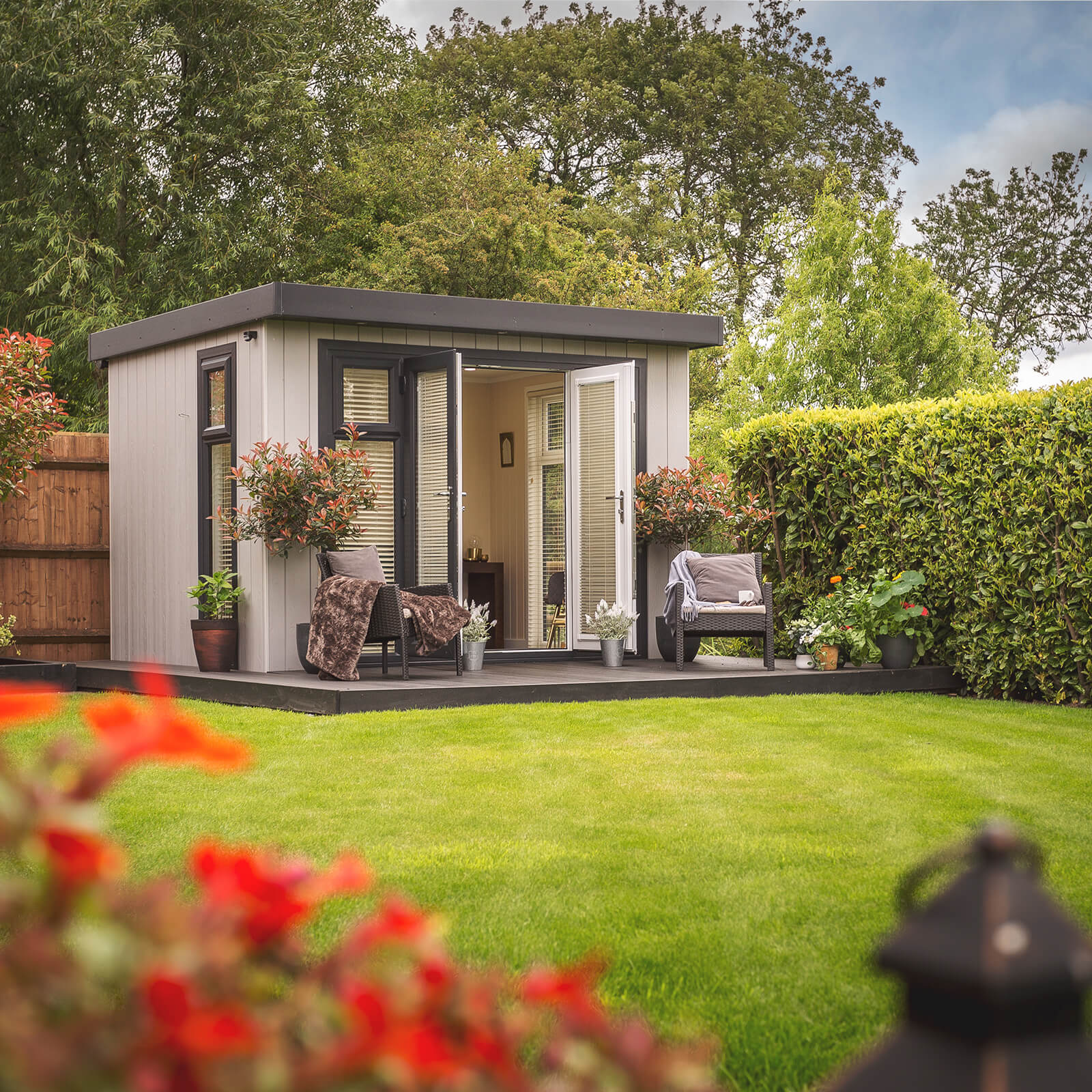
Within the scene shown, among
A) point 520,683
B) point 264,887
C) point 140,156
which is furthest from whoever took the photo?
point 140,156

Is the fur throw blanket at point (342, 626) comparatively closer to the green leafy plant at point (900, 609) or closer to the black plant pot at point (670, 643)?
the black plant pot at point (670, 643)

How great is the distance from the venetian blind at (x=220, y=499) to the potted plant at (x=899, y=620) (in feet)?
14.4

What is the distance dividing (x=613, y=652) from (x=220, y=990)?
817 cm

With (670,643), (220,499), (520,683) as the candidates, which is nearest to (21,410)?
(220,499)

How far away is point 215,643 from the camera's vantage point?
27.2 ft

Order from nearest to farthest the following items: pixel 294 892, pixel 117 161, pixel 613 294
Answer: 1. pixel 294 892
2. pixel 117 161
3. pixel 613 294

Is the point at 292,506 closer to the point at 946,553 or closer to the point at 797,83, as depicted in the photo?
the point at 946,553

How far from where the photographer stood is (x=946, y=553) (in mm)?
8484

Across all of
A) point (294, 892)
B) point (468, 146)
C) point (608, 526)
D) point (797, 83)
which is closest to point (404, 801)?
point (294, 892)

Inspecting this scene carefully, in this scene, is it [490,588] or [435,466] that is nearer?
[435,466]

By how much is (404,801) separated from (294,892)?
3.82 metres

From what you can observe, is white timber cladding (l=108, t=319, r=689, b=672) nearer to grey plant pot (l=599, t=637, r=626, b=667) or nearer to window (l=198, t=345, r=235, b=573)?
window (l=198, t=345, r=235, b=573)

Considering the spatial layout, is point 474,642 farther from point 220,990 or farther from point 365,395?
point 220,990

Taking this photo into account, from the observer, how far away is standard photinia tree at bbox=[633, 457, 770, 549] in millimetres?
9117
